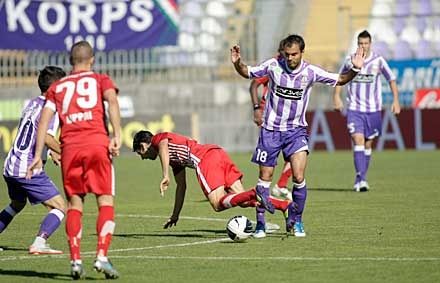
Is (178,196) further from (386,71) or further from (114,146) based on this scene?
(386,71)

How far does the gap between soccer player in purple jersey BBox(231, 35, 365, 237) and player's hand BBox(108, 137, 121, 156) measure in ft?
9.70

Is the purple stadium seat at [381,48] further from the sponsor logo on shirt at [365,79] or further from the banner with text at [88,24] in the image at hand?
the sponsor logo on shirt at [365,79]

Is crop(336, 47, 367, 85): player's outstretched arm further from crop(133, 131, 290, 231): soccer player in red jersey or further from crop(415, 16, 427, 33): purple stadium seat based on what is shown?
crop(415, 16, 427, 33): purple stadium seat

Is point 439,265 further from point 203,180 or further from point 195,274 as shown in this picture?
point 203,180

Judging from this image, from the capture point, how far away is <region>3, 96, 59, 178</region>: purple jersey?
10969mm

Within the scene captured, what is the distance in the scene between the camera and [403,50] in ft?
101

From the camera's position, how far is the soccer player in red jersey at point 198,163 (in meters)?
11.9

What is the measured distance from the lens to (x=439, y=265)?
9.38 metres

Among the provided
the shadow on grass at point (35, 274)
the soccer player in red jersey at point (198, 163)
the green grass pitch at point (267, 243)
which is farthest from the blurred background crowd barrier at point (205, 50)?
the shadow on grass at point (35, 274)

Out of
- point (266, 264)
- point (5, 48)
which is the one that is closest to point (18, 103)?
point (5, 48)

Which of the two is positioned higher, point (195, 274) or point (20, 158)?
point (20, 158)

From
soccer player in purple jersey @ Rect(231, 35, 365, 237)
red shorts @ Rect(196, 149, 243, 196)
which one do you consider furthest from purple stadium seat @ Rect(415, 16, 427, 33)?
red shorts @ Rect(196, 149, 243, 196)

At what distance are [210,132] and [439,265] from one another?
20267 mm

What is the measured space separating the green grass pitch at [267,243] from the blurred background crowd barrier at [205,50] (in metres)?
9.62
